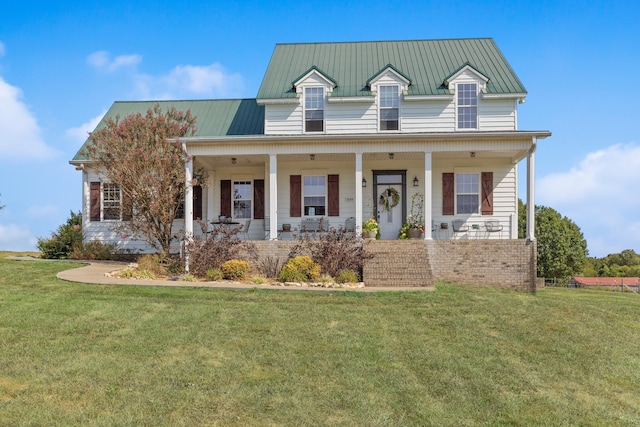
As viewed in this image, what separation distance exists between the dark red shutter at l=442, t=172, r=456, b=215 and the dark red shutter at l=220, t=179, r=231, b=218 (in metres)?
8.43

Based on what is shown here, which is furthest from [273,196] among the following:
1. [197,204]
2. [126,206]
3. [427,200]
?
[126,206]

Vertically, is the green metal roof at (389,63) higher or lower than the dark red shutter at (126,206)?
higher

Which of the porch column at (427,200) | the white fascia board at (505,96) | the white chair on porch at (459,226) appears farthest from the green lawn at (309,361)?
the white fascia board at (505,96)

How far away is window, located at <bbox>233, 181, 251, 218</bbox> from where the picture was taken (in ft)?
64.1

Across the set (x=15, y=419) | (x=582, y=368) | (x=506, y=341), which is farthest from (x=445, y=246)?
(x=15, y=419)

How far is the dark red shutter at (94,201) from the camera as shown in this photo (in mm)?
20250

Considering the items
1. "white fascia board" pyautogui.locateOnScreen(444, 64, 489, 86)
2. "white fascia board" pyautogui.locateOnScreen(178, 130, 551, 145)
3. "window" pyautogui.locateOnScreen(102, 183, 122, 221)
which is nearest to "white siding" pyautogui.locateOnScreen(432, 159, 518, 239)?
"white fascia board" pyautogui.locateOnScreen(178, 130, 551, 145)

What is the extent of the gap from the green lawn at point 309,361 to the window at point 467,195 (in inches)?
302

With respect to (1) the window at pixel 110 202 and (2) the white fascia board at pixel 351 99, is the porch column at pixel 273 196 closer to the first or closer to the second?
(2) the white fascia board at pixel 351 99

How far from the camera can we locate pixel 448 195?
18453 millimetres

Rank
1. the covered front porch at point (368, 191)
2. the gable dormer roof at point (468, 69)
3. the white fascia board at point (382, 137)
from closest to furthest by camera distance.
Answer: the white fascia board at point (382, 137) < the gable dormer roof at point (468, 69) < the covered front porch at point (368, 191)

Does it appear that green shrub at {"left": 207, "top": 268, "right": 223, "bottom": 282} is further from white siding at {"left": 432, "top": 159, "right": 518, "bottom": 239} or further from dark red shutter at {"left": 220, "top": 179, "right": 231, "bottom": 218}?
white siding at {"left": 432, "top": 159, "right": 518, "bottom": 239}

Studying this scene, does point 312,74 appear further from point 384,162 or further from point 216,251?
point 216,251

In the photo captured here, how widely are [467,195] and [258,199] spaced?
8127 millimetres
